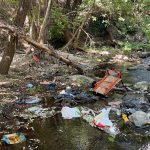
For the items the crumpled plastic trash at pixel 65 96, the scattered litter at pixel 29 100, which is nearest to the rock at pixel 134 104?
the crumpled plastic trash at pixel 65 96

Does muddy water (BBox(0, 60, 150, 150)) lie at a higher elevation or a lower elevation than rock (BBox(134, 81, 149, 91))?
higher

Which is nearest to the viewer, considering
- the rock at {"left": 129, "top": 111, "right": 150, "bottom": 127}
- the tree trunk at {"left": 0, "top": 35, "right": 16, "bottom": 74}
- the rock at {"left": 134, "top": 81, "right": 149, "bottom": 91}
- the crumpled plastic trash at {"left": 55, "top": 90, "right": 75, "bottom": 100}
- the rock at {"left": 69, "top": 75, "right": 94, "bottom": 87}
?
the rock at {"left": 129, "top": 111, "right": 150, "bottom": 127}

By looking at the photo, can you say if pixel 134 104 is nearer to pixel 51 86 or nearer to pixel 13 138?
pixel 51 86

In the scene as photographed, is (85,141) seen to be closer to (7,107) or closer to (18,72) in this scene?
(7,107)

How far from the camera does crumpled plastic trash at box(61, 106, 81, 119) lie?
26.0ft

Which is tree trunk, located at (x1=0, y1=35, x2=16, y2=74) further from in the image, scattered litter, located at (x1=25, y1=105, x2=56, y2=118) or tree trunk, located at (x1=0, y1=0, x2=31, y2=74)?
scattered litter, located at (x1=25, y1=105, x2=56, y2=118)

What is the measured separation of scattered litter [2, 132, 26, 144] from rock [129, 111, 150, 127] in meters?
2.63

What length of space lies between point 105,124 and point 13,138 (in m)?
2.09

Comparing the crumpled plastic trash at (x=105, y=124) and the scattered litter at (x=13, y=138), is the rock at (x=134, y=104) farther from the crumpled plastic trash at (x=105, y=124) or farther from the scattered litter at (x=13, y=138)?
the scattered litter at (x=13, y=138)

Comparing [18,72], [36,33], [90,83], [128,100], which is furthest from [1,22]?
[36,33]

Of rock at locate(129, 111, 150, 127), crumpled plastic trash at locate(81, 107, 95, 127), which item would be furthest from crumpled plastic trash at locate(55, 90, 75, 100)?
rock at locate(129, 111, 150, 127)

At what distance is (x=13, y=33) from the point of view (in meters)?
9.91

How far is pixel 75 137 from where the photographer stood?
672cm

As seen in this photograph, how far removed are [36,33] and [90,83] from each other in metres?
5.85
